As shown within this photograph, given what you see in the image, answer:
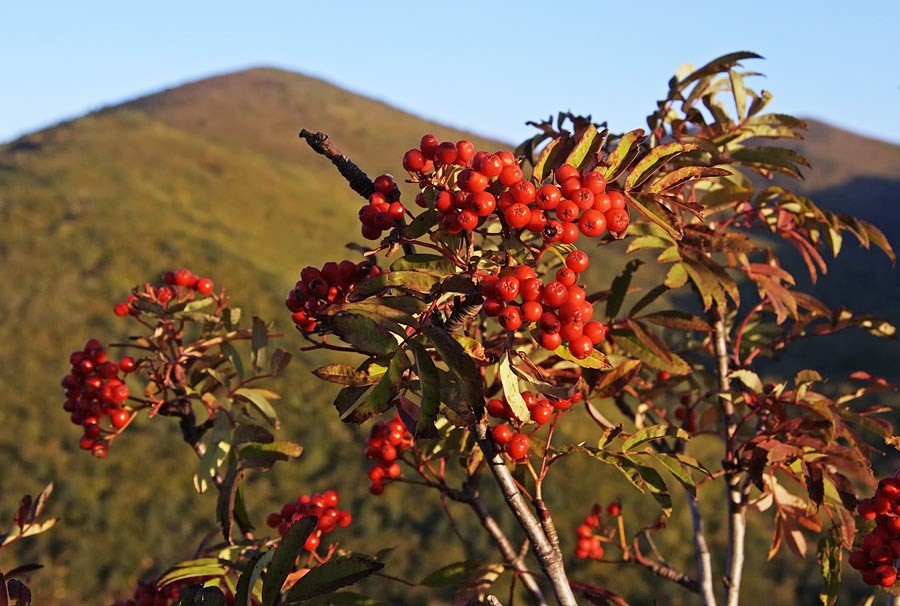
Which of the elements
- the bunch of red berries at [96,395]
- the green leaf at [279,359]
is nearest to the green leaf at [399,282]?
the green leaf at [279,359]

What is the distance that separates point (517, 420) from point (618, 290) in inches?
33.7

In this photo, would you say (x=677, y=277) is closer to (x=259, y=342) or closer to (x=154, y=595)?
(x=259, y=342)

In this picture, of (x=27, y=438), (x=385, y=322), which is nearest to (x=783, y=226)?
(x=385, y=322)

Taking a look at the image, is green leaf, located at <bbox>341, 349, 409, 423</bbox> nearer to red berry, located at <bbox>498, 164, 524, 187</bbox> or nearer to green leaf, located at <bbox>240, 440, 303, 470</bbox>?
red berry, located at <bbox>498, 164, 524, 187</bbox>

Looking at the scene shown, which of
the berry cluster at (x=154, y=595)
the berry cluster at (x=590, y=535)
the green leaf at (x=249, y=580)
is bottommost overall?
the berry cluster at (x=154, y=595)

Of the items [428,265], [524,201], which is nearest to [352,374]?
[428,265]

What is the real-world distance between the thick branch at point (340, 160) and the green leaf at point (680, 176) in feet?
2.01

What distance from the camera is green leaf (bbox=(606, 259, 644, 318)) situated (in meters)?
2.34

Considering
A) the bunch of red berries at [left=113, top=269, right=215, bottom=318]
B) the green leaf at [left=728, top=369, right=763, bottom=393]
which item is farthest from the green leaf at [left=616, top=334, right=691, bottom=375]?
the bunch of red berries at [left=113, top=269, right=215, bottom=318]

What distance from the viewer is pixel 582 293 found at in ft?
5.03

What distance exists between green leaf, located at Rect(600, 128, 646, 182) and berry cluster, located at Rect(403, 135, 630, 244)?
0.05 m

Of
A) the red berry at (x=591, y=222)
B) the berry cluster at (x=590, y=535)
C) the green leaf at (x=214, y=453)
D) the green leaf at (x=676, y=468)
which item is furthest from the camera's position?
the berry cluster at (x=590, y=535)

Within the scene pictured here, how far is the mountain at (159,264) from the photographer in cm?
1045

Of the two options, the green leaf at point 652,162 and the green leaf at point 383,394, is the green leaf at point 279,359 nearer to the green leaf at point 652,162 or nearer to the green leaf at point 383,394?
the green leaf at point 383,394
